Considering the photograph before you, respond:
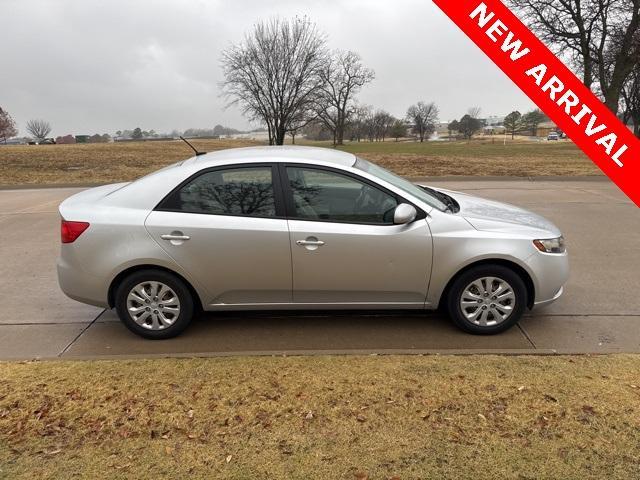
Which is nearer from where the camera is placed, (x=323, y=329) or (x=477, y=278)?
(x=477, y=278)

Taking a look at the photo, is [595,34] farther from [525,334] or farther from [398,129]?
[398,129]

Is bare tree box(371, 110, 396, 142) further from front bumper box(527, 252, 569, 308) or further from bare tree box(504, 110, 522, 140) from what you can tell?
front bumper box(527, 252, 569, 308)

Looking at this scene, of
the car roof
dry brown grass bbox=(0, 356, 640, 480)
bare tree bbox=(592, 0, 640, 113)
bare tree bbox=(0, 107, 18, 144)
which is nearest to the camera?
dry brown grass bbox=(0, 356, 640, 480)

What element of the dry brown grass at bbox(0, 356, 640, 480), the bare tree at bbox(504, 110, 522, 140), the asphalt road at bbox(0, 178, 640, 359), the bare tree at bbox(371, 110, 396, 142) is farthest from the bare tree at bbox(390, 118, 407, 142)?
the dry brown grass at bbox(0, 356, 640, 480)

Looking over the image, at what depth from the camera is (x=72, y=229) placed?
389 centimetres

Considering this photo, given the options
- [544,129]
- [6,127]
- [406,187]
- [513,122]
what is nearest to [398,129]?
[513,122]

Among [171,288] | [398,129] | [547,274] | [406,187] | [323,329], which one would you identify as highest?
[398,129]

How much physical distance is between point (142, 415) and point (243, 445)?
2.26 ft

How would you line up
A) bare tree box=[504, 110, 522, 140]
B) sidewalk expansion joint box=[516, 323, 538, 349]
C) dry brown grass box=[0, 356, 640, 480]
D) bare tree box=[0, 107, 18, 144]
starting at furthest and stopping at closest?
1. bare tree box=[504, 110, 522, 140]
2. bare tree box=[0, 107, 18, 144]
3. sidewalk expansion joint box=[516, 323, 538, 349]
4. dry brown grass box=[0, 356, 640, 480]

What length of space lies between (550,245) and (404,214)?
1.27m

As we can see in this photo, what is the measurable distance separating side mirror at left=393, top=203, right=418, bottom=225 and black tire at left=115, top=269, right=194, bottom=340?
1807 millimetres

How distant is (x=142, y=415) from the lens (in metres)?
2.81

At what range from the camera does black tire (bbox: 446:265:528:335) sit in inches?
153

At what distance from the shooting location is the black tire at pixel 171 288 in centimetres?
391
